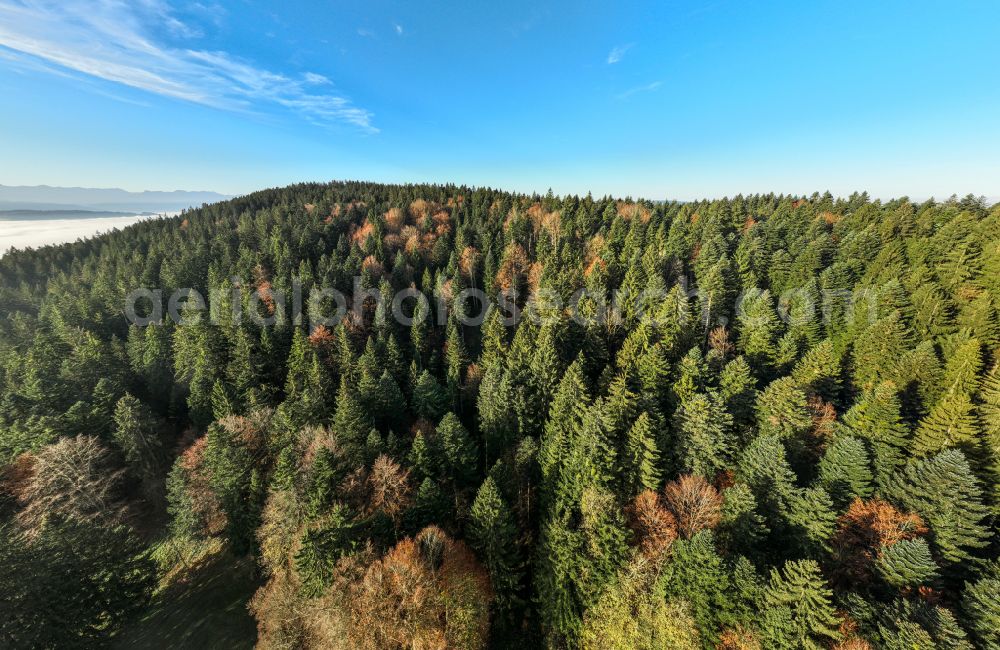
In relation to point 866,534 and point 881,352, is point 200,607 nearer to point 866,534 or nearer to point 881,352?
point 866,534

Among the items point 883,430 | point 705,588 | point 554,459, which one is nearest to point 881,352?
point 883,430

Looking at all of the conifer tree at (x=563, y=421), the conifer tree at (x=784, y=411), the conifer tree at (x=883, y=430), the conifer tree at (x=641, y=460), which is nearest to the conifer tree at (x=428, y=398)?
the conifer tree at (x=563, y=421)

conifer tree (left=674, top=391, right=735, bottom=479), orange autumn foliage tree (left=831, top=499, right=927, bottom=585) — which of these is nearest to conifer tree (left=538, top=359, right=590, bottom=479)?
conifer tree (left=674, top=391, right=735, bottom=479)

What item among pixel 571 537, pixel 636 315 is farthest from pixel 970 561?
pixel 636 315

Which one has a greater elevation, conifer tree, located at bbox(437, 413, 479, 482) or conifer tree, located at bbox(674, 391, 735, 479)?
conifer tree, located at bbox(674, 391, 735, 479)

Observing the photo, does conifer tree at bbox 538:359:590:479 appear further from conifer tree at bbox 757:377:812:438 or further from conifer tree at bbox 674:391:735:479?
conifer tree at bbox 757:377:812:438

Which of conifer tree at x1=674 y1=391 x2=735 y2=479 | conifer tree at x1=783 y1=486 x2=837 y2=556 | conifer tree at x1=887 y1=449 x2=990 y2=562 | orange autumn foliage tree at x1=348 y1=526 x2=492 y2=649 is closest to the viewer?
orange autumn foliage tree at x1=348 y1=526 x2=492 y2=649

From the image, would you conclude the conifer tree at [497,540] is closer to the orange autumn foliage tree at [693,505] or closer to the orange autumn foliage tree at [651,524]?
the orange autumn foliage tree at [651,524]

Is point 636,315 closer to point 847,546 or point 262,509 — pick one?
point 847,546

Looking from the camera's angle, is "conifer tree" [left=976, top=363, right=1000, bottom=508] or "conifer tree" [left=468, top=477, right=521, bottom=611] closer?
"conifer tree" [left=976, top=363, right=1000, bottom=508]
